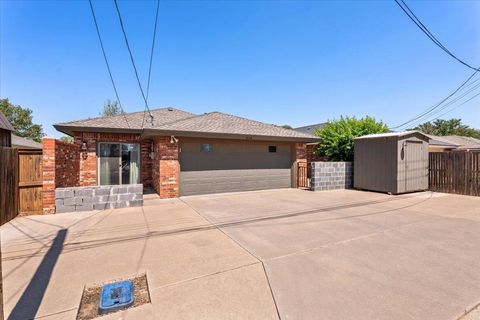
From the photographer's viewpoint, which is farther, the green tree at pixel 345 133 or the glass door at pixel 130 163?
the green tree at pixel 345 133

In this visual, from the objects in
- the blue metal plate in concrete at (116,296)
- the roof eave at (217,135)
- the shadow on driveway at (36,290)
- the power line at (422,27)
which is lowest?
the shadow on driveway at (36,290)

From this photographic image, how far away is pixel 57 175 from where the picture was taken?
6.32m

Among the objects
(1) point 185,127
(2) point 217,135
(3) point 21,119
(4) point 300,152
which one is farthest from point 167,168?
(3) point 21,119

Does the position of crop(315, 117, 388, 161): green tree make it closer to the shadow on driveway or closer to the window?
the window

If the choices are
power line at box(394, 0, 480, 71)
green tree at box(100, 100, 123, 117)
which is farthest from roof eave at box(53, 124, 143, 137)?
green tree at box(100, 100, 123, 117)

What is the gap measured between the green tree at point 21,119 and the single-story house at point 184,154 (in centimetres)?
3695

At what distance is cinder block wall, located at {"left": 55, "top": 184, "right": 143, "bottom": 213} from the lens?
20.4 ft

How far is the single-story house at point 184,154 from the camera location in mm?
8562

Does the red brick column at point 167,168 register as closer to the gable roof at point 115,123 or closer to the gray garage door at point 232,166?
the gray garage door at point 232,166

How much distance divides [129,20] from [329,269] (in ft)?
24.9

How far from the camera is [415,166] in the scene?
9320 millimetres

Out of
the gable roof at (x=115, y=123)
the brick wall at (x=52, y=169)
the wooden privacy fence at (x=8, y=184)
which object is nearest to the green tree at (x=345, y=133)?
the gable roof at (x=115, y=123)

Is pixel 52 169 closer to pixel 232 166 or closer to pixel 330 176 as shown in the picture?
pixel 232 166

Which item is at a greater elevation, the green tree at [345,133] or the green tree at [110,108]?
the green tree at [110,108]
